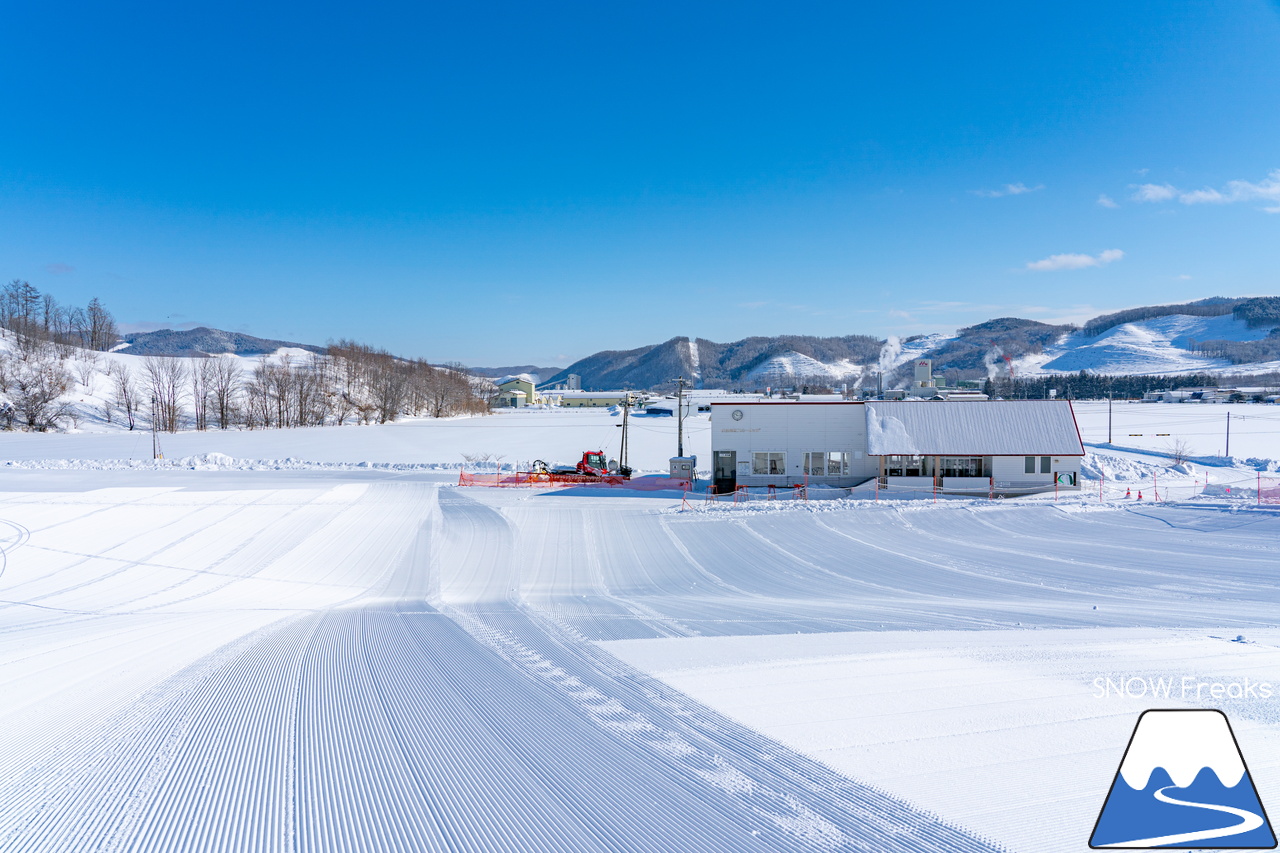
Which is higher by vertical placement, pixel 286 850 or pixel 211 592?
pixel 286 850

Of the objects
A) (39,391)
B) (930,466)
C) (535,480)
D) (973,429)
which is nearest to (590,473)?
(535,480)

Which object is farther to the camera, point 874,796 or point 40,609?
point 40,609

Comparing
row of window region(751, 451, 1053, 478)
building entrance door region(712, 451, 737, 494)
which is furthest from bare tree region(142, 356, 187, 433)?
row of window region(751, 451, 1053, 478)

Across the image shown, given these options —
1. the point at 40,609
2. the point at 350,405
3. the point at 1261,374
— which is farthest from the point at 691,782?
the point at 1261,374

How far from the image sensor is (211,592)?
51.2 ft

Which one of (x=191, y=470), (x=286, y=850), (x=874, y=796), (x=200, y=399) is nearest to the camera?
(x=286, y=850)

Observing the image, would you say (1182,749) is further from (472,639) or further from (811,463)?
(811,463)

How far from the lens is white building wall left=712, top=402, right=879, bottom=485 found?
103 feet

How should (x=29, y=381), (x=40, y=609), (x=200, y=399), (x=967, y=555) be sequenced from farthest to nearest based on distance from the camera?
(x=200, y=399) → (x=29, y=381) → (x=967, y=555) → (x=40, y=609)

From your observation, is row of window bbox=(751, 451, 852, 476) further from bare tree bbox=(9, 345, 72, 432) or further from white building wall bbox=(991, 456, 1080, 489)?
bare tree bbox=(9, 345, 72, 432)

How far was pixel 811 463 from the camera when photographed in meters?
31.7

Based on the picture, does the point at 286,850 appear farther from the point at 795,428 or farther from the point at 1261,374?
the point at 1261,374

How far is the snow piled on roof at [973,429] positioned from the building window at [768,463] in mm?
4220

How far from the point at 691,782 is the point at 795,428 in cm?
2831
